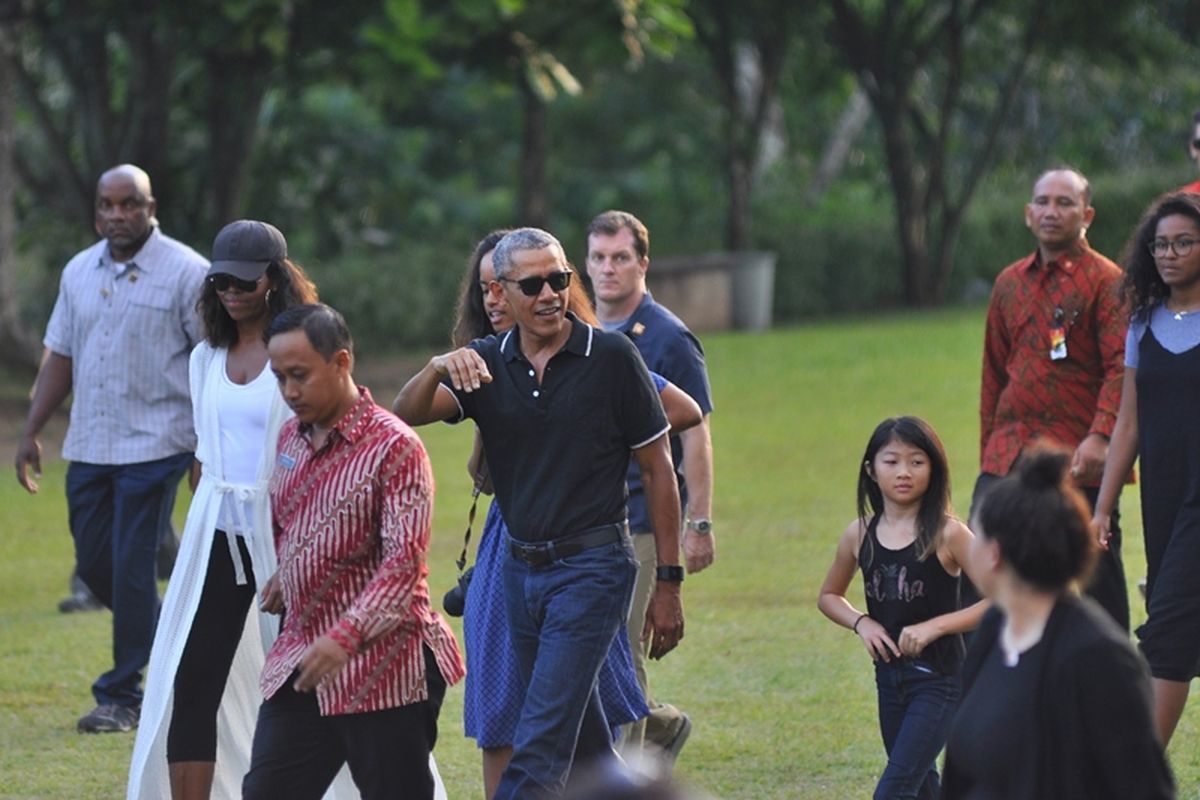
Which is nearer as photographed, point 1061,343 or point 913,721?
point 913,721

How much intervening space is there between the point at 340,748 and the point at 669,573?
115 cm

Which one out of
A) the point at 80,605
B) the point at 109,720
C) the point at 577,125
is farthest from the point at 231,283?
the point at 577,125

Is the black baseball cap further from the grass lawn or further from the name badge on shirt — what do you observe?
the name badge on shirt

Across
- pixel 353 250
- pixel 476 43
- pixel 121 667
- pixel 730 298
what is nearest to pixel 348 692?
pixel 121 667

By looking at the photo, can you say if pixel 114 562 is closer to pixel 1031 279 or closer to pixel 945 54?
pixel 1031 279

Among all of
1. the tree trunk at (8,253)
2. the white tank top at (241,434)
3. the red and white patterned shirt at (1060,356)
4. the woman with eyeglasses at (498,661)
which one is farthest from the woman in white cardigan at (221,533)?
the tree trunk at (8,253)

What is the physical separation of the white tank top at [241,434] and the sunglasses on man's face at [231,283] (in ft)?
0.83

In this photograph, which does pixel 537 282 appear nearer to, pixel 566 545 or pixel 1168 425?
pixel 566 545

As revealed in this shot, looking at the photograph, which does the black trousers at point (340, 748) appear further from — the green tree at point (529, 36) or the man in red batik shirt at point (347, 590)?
the green tree at point (529, 36)

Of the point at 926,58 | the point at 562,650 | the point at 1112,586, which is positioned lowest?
Result: the point at 1112,586

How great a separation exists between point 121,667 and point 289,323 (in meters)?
3.61

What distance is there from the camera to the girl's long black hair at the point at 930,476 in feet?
20.9

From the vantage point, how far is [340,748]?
5.52 metres

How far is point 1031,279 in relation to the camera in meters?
8.20
